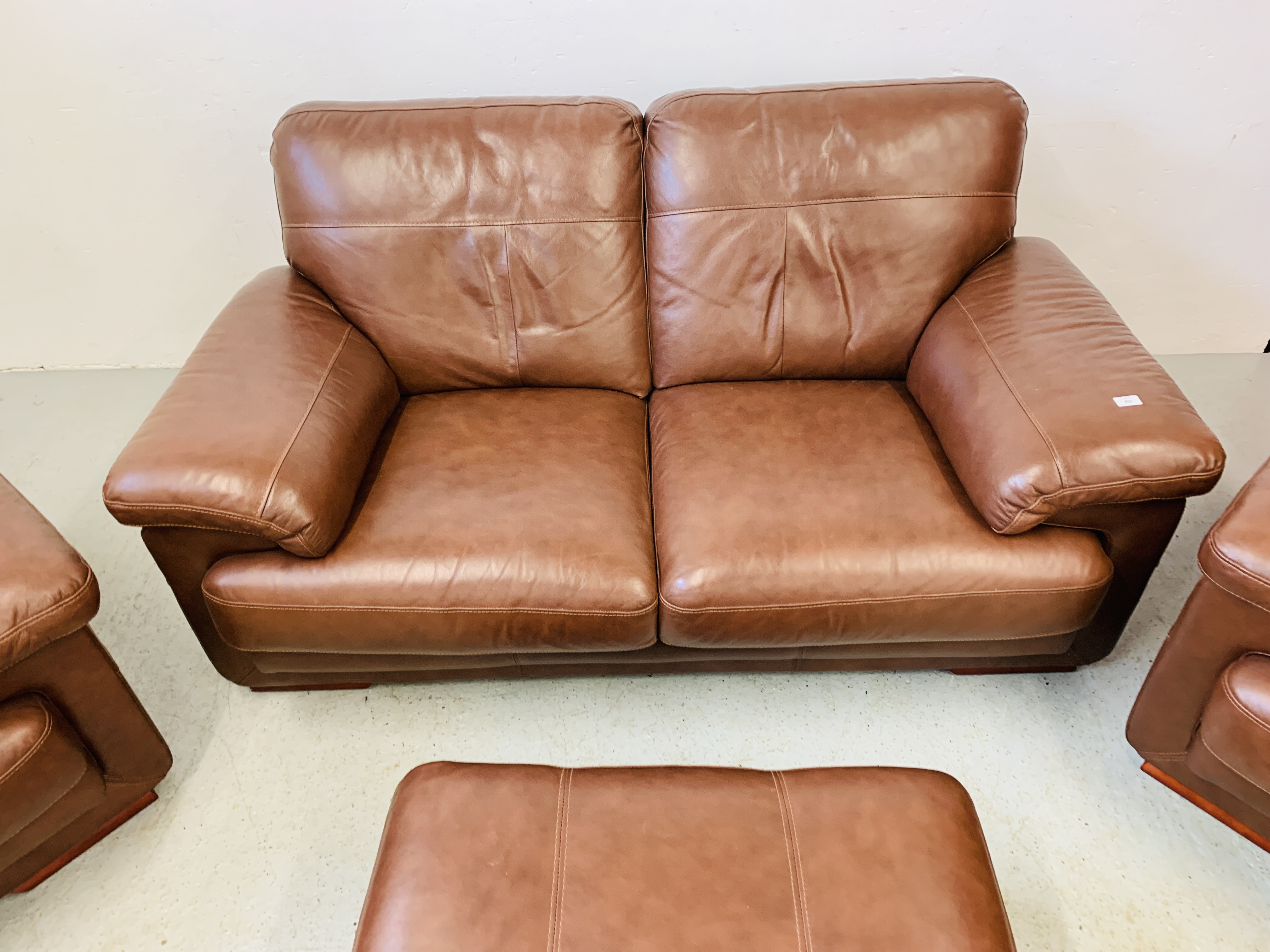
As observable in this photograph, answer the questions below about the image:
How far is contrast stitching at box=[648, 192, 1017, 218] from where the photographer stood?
157 cm

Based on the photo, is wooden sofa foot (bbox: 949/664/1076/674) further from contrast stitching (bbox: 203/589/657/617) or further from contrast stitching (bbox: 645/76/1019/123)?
contrast stitching (bbox: 645/76/1019/123)

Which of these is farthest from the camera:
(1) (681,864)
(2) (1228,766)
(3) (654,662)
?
(3) (654,662)

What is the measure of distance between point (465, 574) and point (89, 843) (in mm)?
818

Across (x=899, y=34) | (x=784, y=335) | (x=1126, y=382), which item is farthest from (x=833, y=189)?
(x=1126, y=382)

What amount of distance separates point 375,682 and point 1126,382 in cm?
146

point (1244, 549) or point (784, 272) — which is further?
point (784, 272)

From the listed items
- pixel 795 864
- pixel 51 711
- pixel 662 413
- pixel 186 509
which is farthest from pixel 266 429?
pixel 795 864

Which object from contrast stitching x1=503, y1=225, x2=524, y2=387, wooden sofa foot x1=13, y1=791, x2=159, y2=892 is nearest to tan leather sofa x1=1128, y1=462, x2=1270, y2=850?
contrast stitching x1=503, y1=225, x2=524, y2=387

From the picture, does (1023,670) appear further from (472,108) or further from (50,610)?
(50,610)

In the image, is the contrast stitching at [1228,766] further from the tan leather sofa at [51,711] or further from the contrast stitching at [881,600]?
the tan leather sofa at [51,711]

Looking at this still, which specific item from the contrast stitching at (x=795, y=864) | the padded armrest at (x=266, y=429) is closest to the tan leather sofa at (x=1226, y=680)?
the contrast stitching at (x=795, y=864)

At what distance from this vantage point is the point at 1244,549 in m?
1.11

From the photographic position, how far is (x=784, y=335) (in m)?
1.67

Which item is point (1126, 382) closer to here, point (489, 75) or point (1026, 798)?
point (1026, 798)
